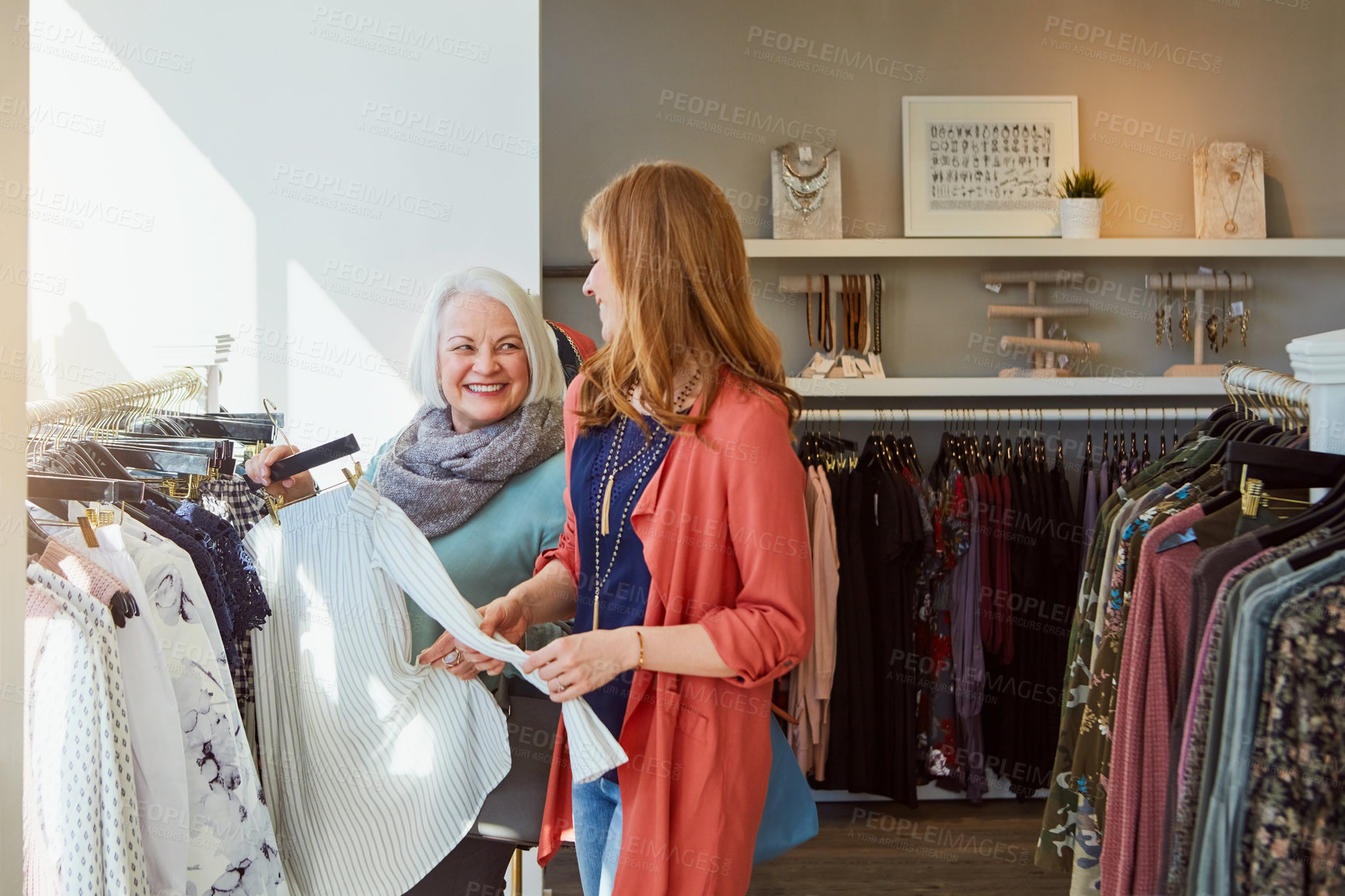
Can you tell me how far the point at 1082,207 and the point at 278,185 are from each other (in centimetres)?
291

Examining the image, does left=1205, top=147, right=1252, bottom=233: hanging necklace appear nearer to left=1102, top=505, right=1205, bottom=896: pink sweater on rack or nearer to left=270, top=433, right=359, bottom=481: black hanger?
left=1102, top=505, right=1205, bottom=896: pink sweater on rack

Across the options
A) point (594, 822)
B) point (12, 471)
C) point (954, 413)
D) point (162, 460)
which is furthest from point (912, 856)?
point (12, 471)

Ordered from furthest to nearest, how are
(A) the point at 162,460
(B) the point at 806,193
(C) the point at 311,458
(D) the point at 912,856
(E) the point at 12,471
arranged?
(B) the point at 806,193, (D) the point at 912,856, (C) the point at 311,458, (A) the point at 162,460, (E) the point at 12,471

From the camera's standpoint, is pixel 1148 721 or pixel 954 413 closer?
pixel 1148 721

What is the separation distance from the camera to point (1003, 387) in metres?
3.65

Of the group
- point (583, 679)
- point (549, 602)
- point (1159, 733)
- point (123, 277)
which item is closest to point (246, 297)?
point (123, 277)

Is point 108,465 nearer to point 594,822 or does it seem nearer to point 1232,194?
point 594,822

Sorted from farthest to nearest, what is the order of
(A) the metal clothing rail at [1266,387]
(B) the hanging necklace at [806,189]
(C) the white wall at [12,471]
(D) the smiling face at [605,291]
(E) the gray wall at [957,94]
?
1. (E) the gray wall at [957,94]
2. (B) the hanging necklace at [806,189]
3. (A) the metal clothing rail at [1266,387]
4. (D) the smiling face at [605,291]
5. (C) the white wall at [12,471]

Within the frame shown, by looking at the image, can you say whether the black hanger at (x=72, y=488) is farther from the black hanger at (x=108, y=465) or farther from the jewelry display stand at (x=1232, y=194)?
the jewelry display stand at (x=1232, y=194)

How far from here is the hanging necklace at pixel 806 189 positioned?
12.5 feet

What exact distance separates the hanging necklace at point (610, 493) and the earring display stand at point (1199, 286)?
3000mm

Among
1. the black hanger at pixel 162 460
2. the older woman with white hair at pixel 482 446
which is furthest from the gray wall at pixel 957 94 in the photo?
the black hanger at pixel 162 460

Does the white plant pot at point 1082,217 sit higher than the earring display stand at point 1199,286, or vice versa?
the white plant pot at point 1082,217

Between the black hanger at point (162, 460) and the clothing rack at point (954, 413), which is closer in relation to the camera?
the black hanger at point (162, 460)
